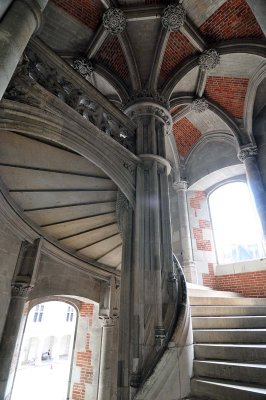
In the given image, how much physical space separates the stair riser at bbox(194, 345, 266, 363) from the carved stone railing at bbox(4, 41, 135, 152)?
292cm

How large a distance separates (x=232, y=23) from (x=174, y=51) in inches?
47.2

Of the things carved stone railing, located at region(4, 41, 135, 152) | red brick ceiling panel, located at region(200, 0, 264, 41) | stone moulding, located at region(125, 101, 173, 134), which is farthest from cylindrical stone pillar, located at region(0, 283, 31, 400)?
red brick ceiling panel, located at region(200, 0, 264, 41)

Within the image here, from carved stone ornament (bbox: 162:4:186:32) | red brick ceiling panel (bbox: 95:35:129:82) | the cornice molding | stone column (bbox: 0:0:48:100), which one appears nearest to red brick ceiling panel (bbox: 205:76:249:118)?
carved stone ornament (bbox: 162:4:186:32)

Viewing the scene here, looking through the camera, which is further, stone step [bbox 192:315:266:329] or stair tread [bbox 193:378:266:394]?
stone step [bbox 192:315:266:329]

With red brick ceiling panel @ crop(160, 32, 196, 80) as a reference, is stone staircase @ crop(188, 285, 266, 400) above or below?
below

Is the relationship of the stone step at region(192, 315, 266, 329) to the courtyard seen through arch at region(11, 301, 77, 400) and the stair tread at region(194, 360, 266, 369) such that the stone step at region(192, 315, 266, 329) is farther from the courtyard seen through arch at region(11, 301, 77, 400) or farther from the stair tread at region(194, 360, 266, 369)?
the courtyard seen through arch at region(11, 301, 77, 400)

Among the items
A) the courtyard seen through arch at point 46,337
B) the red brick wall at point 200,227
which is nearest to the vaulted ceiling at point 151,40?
the red brick wall at point 200,227

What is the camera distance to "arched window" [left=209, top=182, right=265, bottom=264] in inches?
257

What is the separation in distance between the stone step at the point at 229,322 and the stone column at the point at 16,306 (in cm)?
305

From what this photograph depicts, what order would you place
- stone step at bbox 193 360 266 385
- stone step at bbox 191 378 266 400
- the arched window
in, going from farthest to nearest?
the arched window → stone step at bbox 193 360 266 385 → stone step at bbox 191 378 266 400

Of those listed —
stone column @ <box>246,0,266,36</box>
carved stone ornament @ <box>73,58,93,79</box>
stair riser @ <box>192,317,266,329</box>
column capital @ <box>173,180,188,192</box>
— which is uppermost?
carved stone ornament @ <box>73,58,93,79</box>

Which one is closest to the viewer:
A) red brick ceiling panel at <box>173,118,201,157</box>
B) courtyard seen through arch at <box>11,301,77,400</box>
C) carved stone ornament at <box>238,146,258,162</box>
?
carved stone ornament at <box>238,146,258,162</box>

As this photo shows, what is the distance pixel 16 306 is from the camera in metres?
4.41

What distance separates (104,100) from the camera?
12.0 feet
